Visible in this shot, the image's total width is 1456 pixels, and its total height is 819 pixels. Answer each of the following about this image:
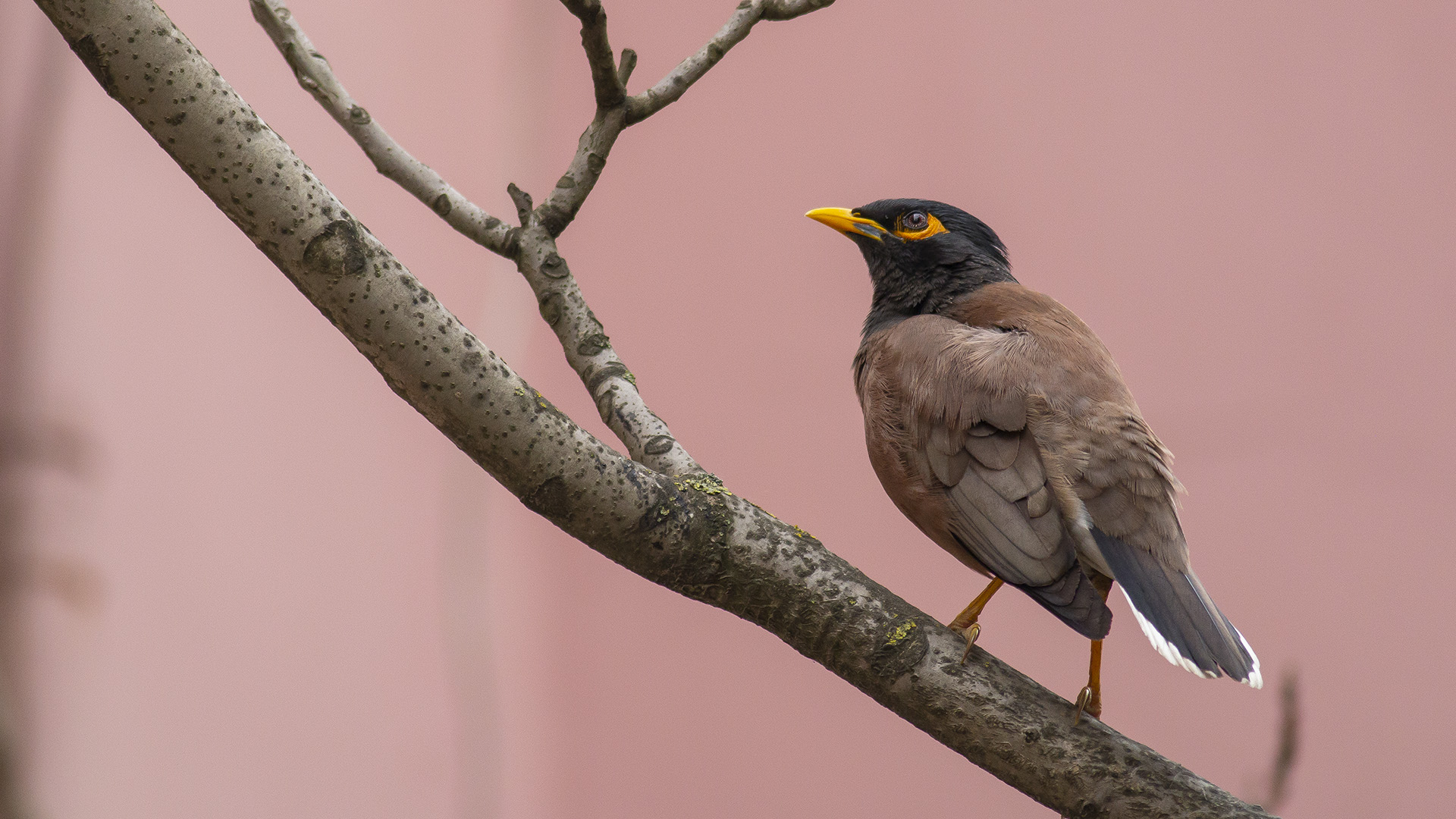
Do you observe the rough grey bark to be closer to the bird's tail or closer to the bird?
the bird

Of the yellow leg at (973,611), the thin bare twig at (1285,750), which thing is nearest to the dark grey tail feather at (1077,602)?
the yellow leg at (973,611)

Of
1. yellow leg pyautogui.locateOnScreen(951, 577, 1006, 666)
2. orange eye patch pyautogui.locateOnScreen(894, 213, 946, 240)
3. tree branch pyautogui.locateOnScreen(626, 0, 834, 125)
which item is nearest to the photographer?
yellow leg pyautogui.locateOnScreen(951, 577, 1006, 666)

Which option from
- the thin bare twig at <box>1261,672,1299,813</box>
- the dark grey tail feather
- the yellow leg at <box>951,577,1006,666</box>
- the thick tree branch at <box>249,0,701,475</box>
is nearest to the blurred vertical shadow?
the thick tree branch at <box>249,0,701,475</box>

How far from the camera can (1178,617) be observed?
1.63 m

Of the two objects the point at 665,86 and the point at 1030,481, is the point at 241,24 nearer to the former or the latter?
the point at 665,86

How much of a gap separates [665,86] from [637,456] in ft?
2.17

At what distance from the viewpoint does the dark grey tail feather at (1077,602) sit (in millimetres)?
1567

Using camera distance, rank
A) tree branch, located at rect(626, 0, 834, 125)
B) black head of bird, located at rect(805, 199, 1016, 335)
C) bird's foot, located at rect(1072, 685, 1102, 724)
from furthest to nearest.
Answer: black head of bird, located at rect(805, 199, 1016, 335) → tree branch, located at rect(626, 0, 834, 125) → bird's foot, located at rect(1072, 685, 1102, 724)

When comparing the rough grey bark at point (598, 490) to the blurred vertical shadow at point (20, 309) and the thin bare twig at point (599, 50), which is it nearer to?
the thin bare twig at point (599, 50)

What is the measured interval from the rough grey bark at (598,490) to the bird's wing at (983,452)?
0.20 meters

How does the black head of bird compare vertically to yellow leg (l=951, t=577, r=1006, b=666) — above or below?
above

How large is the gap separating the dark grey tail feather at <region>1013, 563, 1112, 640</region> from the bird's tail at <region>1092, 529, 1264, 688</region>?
0.22 feet

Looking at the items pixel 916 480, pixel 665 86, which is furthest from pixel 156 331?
pixel 916 480

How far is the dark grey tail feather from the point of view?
61.7 inches
